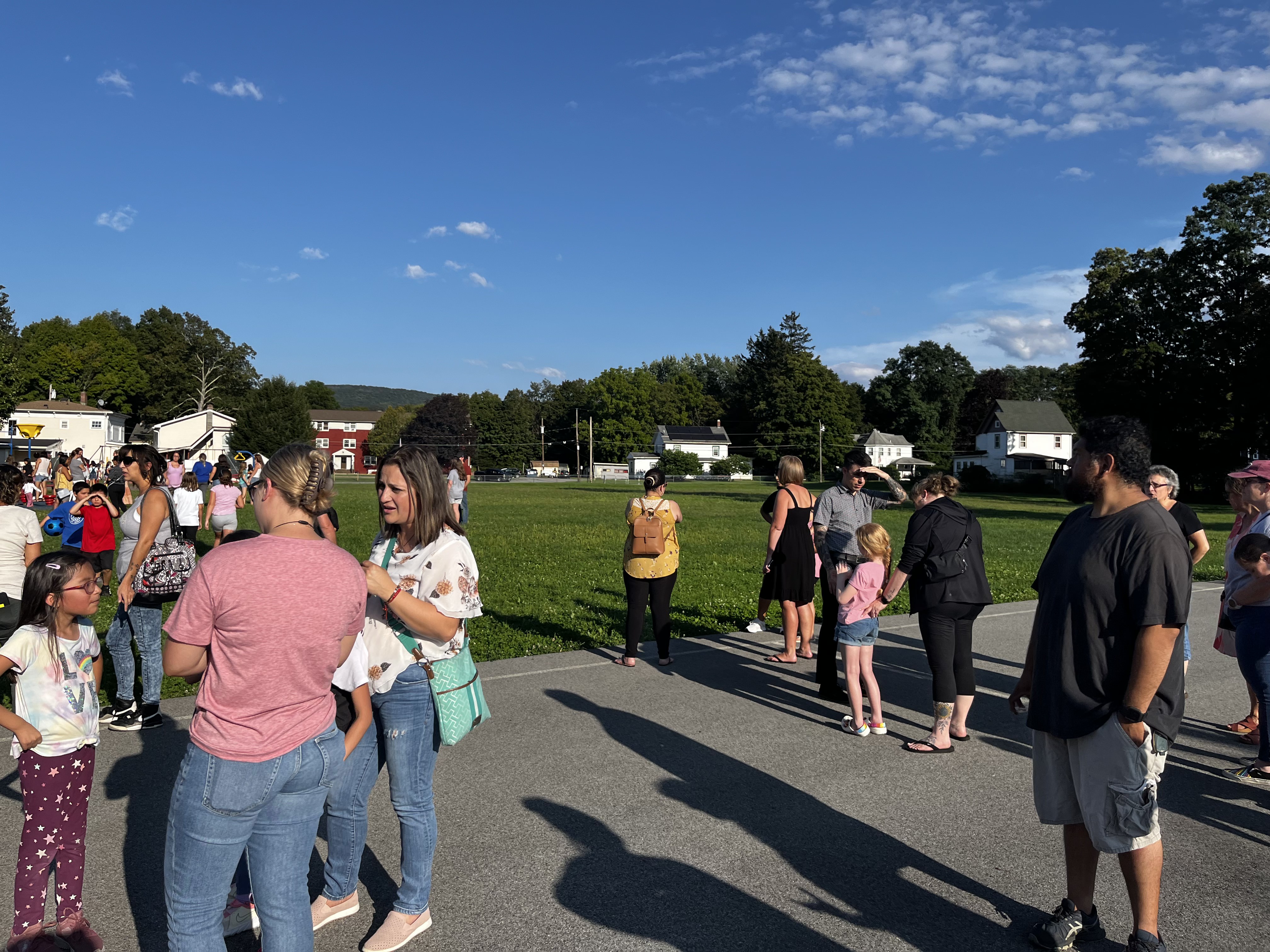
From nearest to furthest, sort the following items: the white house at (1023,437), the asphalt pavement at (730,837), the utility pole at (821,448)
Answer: the asphalt pavement at (730,837), the white house at (1023,437), the utility pole at (821,448)

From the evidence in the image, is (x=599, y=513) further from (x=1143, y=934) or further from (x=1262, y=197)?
(x=1262, y=197)

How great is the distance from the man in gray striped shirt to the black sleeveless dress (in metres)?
0.35

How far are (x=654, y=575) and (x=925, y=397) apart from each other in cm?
10681

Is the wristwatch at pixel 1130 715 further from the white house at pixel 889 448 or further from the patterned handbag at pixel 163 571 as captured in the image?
the white house at pixel 889 448

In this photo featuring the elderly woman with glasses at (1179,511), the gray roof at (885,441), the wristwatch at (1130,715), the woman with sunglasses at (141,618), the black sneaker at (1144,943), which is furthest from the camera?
the gray roof at (885,441)

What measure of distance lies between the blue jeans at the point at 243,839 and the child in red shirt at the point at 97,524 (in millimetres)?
8443

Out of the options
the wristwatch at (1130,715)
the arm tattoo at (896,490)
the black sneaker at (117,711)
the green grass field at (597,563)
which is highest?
the arm tattoo at (896,490)

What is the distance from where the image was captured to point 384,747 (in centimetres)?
341

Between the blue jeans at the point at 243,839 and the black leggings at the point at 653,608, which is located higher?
the blue jeans at the point at 243,839

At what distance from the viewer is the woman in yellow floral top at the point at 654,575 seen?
8.34 meters

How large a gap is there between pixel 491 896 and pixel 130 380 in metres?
111

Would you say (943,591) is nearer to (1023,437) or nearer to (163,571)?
(163,571)

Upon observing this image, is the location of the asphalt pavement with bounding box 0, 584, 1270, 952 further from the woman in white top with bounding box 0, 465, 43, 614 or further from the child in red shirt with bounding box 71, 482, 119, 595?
the child in red shirt with bounding box 71, 482, 119, 595

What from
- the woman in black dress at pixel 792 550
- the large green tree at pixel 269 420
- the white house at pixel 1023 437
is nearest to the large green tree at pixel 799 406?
the white house at pixel 1023 437
